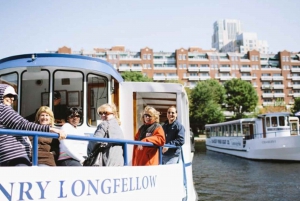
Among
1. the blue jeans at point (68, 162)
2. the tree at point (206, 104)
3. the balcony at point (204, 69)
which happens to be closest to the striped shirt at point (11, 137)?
the blue jeans at point (68, 162)

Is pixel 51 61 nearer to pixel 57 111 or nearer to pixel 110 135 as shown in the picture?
pixel 57 111

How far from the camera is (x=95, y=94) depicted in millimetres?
7324

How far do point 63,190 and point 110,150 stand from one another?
3.52 ft

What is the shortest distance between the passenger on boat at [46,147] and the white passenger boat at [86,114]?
412 millimetres

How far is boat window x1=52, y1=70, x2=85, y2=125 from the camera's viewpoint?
6902mm

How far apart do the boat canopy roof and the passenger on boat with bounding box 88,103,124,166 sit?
2.33 metres

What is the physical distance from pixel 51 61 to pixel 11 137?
3270 mm

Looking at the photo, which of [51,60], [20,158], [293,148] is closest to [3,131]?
[20,158]

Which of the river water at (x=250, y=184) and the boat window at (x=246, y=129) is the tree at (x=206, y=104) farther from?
the river water at (x=250, y=184)

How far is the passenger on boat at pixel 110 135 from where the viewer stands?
4.43 m

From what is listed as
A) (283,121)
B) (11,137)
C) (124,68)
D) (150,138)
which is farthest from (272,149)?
(124,68)

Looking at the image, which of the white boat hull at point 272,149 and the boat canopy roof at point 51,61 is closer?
the boat canopy roof at point 51,61

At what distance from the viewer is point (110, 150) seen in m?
4.52

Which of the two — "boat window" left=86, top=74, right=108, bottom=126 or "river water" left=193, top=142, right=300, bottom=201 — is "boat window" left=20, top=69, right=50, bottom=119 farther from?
"river water" left=193, top=142, right=300, bottom=201
